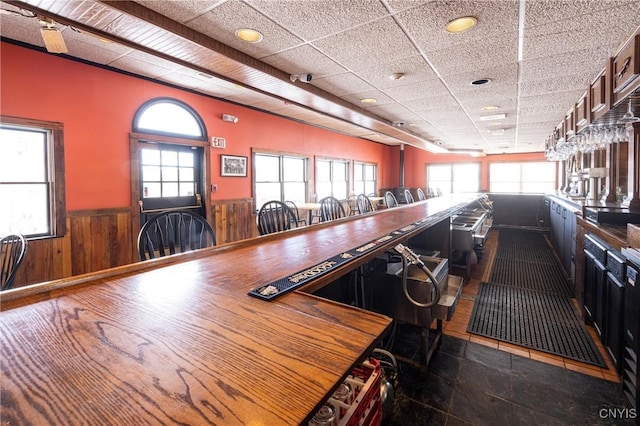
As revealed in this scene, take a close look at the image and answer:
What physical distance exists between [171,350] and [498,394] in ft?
6.34

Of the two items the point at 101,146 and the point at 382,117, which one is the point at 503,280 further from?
the point at 101,146

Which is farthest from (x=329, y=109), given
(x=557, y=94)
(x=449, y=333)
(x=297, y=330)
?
(x=297, y=330)

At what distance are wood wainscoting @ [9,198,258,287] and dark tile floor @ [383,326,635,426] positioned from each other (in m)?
3.29

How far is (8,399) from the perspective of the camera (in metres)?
0.50

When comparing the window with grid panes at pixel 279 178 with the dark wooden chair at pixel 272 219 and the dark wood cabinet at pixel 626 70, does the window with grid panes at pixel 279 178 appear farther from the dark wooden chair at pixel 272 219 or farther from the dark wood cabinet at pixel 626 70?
the dark wood cabinet at pixel 626 70

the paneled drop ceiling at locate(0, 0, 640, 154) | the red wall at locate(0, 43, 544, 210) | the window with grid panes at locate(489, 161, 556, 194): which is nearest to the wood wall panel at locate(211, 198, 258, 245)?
the red wall at locate(0, 43, 544, 210)

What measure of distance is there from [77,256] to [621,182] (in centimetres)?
593

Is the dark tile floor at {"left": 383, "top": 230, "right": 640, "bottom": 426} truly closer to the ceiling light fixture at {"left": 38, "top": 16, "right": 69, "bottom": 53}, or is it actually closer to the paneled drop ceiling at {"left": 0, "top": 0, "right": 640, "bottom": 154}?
the paneled drop ceiling at {"left": 0, "top": 0, "right": 640, "bottom": 154}

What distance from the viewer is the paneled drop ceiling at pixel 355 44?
1986 millimetres

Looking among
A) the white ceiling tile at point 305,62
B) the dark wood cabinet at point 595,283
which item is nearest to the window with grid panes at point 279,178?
the white ceiling tile at point 305,62

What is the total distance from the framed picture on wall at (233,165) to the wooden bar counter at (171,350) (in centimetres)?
375

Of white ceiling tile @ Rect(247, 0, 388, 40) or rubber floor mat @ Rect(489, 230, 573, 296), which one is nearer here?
white ceiling tile @ Rect(247, 0, 388, 40)

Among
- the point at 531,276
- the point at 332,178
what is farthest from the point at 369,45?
the point at 332,178

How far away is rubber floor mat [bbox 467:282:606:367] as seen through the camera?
231cm
